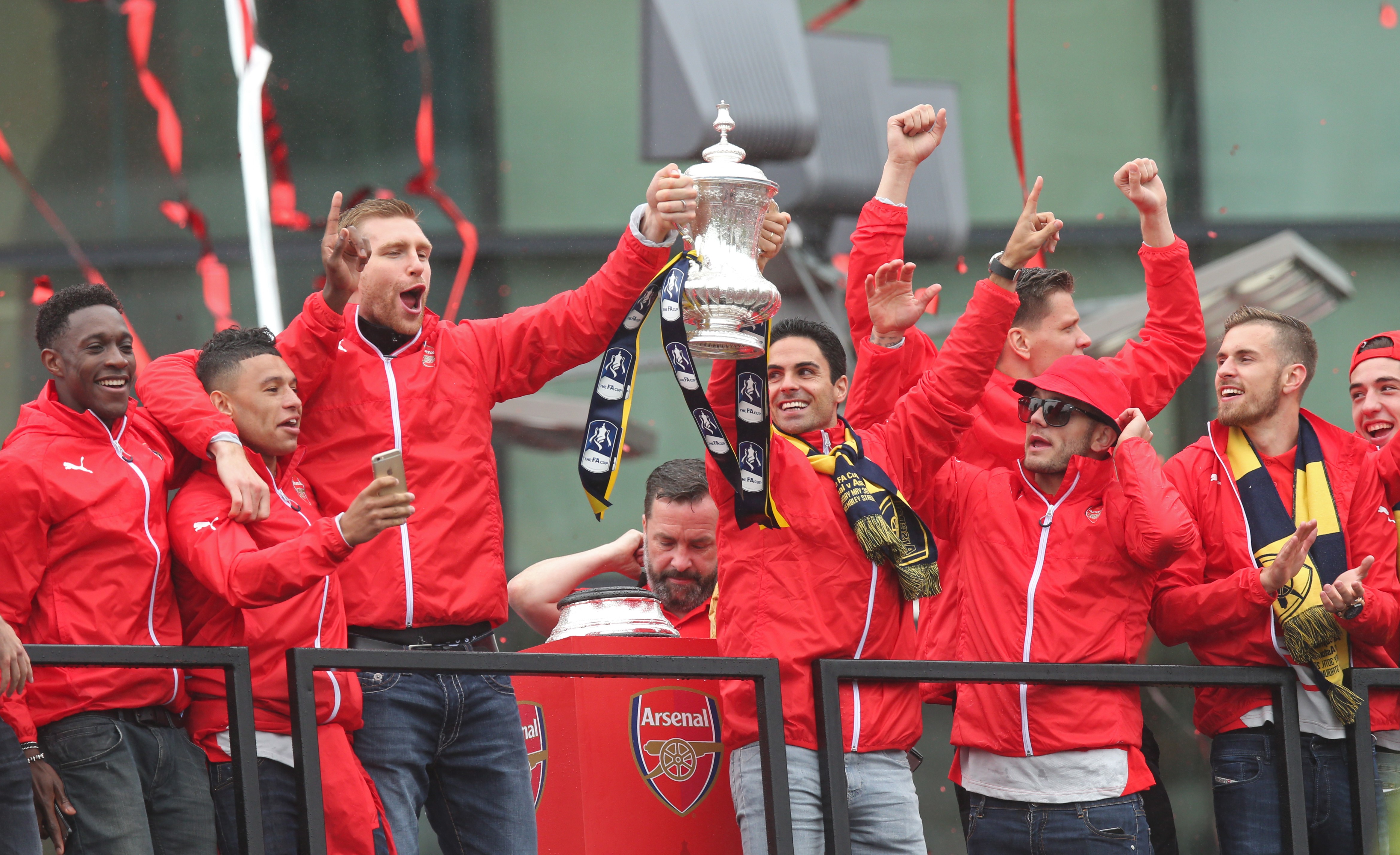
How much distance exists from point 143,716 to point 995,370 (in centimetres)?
202

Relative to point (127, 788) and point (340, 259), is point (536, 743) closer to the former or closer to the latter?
point (127, 788)

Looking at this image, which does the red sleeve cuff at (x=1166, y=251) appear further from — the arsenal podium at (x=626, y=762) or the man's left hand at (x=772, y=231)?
the arsenal podium at (x=626, y=762)

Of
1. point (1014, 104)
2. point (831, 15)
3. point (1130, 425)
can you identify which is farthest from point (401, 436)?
point (1014, 104)

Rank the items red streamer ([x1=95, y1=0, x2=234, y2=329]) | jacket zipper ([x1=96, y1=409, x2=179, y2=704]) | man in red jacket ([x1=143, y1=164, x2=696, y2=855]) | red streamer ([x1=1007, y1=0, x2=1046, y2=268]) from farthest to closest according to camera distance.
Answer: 1. red streamer ([x1=1007, y1=0, x2=1046, y2=268])
2. red streamer ([x1=95, y1=0, x2=234, y2=329])
3. man in red jacket ([x1=143, y1=164, x2=696, y2=855])
4. jacket zipper ([x1=96, y1=409, x2=179, y2=704])

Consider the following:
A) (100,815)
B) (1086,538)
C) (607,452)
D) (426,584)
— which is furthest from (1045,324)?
(100,815)

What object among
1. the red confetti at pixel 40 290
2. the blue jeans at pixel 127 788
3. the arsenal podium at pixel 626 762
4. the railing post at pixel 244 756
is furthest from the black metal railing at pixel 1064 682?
the red confetti at pixel 40 290

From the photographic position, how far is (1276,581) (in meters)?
3.46

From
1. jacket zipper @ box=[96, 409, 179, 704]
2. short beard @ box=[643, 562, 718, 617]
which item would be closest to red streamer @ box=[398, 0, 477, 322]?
short beard @ box=[643, 562, 718, 617]

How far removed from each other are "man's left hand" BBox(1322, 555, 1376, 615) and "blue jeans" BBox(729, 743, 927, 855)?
0.91 m

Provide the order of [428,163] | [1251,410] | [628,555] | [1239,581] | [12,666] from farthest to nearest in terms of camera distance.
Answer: [428,163] < [628,555] < [1251,410] < [1239,581] < [12,666]

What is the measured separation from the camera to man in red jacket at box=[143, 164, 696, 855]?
320 centimetres

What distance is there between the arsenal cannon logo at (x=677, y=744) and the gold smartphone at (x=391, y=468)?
91 cm

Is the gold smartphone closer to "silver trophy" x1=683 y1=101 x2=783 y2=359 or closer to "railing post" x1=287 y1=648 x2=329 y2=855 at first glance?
"railing post" x1=287 y1=648 x2=329 y2=855

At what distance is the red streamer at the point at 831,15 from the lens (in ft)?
20.9
